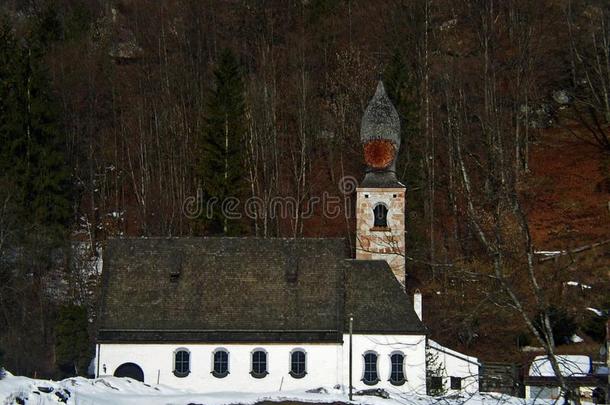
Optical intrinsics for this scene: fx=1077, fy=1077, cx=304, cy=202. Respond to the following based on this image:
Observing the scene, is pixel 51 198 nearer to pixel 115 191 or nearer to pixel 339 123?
pixel 115 191

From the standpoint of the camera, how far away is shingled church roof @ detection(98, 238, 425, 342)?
4038 centimetres

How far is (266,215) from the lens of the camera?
54.0 m

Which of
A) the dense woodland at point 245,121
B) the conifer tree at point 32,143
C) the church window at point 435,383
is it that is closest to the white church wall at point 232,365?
the church window at point 435,383

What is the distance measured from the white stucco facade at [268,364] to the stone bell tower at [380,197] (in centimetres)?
473

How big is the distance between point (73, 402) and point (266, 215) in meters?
27.2

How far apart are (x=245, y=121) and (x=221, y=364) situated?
21497mm

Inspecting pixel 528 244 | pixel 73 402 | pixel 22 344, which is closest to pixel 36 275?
pixel 22 344

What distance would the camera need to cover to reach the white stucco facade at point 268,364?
39312 millimetres

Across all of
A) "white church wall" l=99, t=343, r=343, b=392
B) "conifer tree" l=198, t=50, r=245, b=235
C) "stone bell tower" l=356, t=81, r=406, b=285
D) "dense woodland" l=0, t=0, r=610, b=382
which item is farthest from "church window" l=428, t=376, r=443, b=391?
"conifer tree" l=198, t=50, r=245, b=235

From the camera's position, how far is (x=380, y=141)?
4678cm

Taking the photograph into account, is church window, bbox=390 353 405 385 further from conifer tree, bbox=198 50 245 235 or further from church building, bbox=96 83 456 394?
conifer tree, bbox=198 50 245 235

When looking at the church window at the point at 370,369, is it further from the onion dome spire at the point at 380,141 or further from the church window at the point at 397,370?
the onion dome spire at the point at 380,141

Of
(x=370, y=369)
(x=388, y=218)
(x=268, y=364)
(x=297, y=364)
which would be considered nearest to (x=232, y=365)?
(x=268, y=364)

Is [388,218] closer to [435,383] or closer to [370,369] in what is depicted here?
[370,369]
